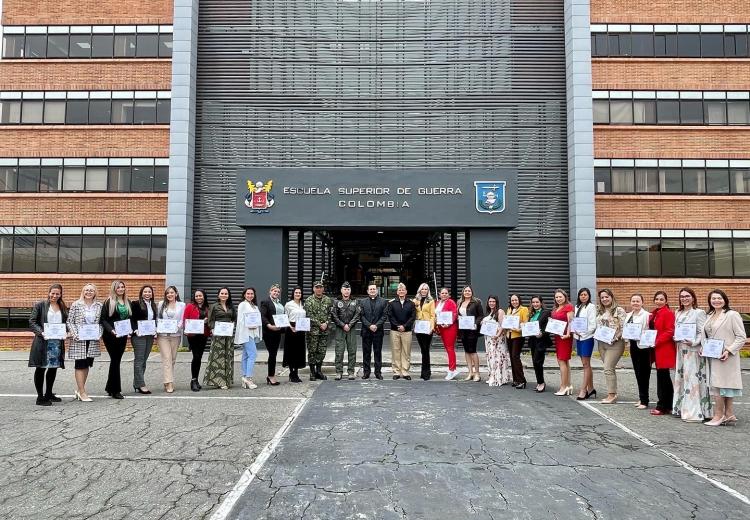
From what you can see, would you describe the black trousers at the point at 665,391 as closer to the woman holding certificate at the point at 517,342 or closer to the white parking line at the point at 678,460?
the white parking line at the point at 678,460

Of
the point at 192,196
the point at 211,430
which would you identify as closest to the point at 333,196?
the point at 192,196

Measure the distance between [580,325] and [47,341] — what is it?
9206mm

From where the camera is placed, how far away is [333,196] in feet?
52.4

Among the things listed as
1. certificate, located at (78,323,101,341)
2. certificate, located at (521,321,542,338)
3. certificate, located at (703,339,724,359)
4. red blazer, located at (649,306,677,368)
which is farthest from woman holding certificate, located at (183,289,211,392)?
certificate, located at (703,339,724,359)

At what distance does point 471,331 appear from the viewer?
1080 cm

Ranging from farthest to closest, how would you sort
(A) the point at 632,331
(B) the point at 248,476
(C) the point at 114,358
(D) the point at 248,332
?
1. (D) the point at 248,332
2. (C) the point at 114,358
3. (A) the point at 632,331
4. (B) the point at 248,476

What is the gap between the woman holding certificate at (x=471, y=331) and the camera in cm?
1079

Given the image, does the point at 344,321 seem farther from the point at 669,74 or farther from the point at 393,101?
the point at 669,74

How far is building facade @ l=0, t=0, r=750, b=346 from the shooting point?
1961cm

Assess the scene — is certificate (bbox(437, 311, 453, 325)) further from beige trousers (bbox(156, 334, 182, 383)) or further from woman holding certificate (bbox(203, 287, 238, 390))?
beige trousers (bbox(156, 334, 182, 383))

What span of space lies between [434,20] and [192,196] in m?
12.3

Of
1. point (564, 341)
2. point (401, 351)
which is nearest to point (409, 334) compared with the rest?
point (401, 351)

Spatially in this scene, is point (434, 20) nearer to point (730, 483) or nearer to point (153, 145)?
point (153, 145)

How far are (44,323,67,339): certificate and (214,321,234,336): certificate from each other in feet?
8.21
